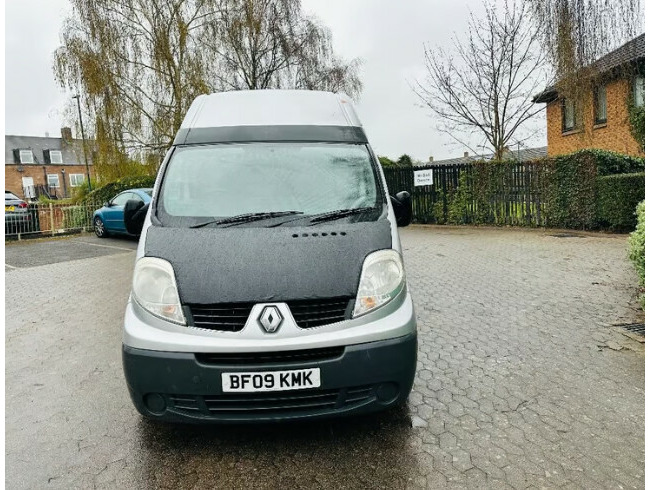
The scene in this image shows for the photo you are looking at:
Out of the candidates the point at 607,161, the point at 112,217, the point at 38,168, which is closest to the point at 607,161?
the point at 607,161

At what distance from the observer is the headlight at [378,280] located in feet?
9.92

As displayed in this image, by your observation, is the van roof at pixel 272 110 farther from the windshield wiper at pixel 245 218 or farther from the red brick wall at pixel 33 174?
the red brick wall at pixel 33 174

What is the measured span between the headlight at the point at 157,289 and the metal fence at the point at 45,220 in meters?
15.9

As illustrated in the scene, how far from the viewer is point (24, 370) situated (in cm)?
481

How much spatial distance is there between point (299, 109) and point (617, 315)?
166 inches

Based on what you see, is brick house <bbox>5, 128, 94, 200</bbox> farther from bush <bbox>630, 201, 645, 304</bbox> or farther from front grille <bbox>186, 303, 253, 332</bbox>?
front grille <bbox>186, 303, 253, 332</bbox>

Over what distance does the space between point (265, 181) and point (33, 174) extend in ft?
217

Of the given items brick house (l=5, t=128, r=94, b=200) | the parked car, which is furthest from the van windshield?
brick house (l=5, t=128, r=94, b=200)

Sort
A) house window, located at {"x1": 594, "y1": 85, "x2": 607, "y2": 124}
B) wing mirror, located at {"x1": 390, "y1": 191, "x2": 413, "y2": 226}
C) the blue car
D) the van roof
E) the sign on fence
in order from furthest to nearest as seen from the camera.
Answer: house window, located at {"x1": 594, "y1": 85, "x2": 607, "y2": 124} < the sign on fence < the blue car < wing mirror, located at {"x1": 390, "y1": 191, "x2": 413, "y2": 226} < the van roof

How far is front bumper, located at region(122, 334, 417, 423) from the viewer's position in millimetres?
2846

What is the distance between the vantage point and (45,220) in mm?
17266

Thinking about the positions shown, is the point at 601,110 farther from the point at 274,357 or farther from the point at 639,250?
the point at 274,357

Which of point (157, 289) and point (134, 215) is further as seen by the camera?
point (134, 215)

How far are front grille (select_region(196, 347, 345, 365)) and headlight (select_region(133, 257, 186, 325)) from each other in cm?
27
